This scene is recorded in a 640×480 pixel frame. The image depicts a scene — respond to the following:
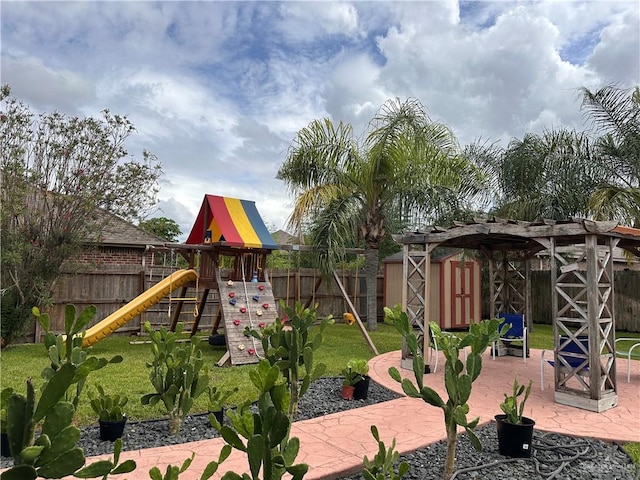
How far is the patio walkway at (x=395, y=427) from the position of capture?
346 cm

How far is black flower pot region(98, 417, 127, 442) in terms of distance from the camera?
12.7ft

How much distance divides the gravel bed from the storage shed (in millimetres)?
9083

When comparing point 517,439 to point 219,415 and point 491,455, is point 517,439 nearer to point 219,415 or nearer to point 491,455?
point 491,455

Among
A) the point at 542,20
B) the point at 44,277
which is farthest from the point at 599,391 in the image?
the point at 44,277

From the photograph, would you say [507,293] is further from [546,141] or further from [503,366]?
[546,141]

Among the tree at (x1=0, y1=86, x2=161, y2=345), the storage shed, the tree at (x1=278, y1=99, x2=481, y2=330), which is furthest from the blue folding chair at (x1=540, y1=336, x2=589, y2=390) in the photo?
the tree at (x1=0, y1=86, x2=161, y2=345)


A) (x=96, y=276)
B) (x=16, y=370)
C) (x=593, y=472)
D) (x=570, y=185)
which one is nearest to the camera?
(x=593, y=472)

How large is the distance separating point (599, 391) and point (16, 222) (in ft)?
32.8

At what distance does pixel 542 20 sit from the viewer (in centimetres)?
692

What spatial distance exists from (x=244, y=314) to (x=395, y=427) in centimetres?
426

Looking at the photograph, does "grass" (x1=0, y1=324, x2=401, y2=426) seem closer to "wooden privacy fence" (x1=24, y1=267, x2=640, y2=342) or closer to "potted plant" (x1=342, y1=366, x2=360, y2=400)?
"wooden privacy fence" (x1=24, y1=267, x2=640, y2=342)

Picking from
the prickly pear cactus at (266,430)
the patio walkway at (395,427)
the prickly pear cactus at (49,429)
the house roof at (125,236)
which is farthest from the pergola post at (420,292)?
the house roof at (125,236)

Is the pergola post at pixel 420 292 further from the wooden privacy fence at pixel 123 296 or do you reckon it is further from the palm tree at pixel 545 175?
the palm tree at pixel 545 175

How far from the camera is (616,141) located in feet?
36.9
